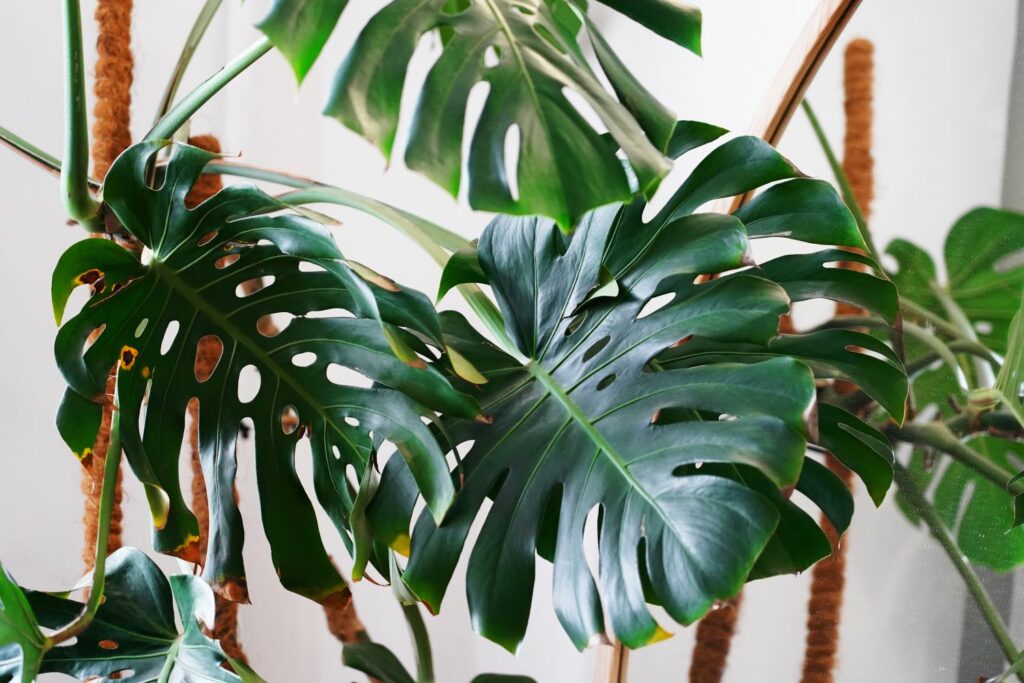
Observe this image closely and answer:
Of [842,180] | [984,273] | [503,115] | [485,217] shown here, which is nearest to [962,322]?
[984,273]

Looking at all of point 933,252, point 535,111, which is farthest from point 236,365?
point 933,252

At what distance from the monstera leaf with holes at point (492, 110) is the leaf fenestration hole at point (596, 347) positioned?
0.15 meters

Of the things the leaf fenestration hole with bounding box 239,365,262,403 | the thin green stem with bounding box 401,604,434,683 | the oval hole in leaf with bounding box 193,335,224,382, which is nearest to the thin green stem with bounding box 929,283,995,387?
the thin green stem with bounding box 401,604,434,683

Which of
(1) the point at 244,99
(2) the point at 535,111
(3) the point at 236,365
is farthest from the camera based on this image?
(1) the point at 244,99

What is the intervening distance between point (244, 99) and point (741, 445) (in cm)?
120

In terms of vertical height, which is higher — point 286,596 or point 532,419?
point 532,419

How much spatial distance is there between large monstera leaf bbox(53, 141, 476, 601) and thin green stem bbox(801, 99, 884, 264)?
434 millimetres

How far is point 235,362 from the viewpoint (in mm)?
654

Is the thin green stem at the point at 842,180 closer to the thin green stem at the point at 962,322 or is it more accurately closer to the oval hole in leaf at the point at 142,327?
the thin green stem at the point at 962,322

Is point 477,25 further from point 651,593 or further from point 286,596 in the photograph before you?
point 286,596

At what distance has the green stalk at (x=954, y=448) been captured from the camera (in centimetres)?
65

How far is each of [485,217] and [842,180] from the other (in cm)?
91

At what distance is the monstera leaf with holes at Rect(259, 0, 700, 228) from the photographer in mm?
405

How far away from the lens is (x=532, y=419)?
0.58 metres
